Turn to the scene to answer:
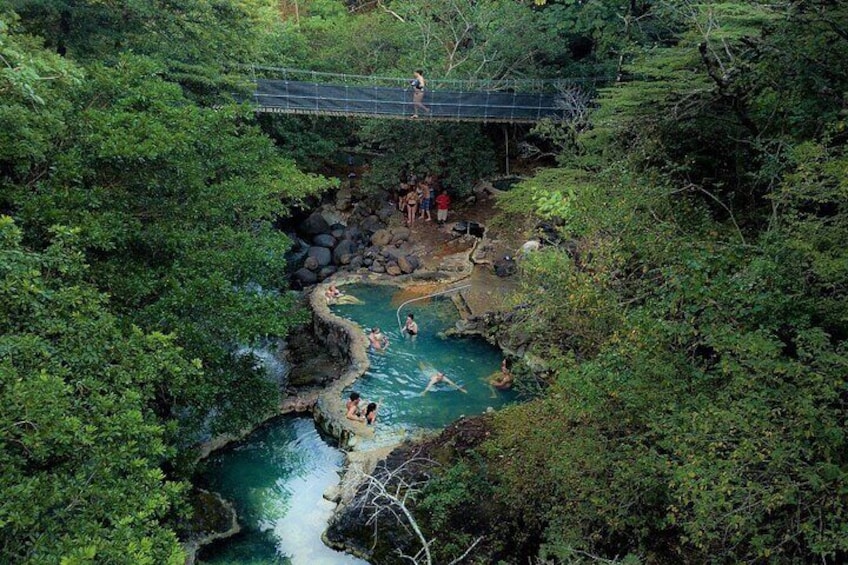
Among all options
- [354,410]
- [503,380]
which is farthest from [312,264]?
[503,380]

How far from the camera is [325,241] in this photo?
19.6 metres

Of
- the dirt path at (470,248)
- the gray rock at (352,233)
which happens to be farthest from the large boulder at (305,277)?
the dirt path at (470,248)

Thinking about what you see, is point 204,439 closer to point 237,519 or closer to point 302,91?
point 237,519

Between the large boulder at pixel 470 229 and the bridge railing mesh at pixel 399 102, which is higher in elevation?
the bridge railing mesh at pixel 399 102

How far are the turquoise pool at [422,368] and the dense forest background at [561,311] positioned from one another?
1564mm

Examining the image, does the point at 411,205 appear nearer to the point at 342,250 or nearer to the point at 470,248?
the point at 470,248

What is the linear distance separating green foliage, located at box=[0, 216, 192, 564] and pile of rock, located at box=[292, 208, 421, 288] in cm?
1108

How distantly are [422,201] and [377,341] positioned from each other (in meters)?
7.19

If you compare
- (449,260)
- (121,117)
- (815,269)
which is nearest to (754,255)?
(815,269)

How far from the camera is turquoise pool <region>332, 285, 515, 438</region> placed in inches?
492

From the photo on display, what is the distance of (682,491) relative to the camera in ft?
18.0

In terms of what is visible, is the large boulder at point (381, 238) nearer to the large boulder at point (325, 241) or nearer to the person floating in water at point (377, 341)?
the large boulder at point (325, 241)

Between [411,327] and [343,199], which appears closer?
[411,327]

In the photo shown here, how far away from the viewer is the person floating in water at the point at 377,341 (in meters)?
14.3
